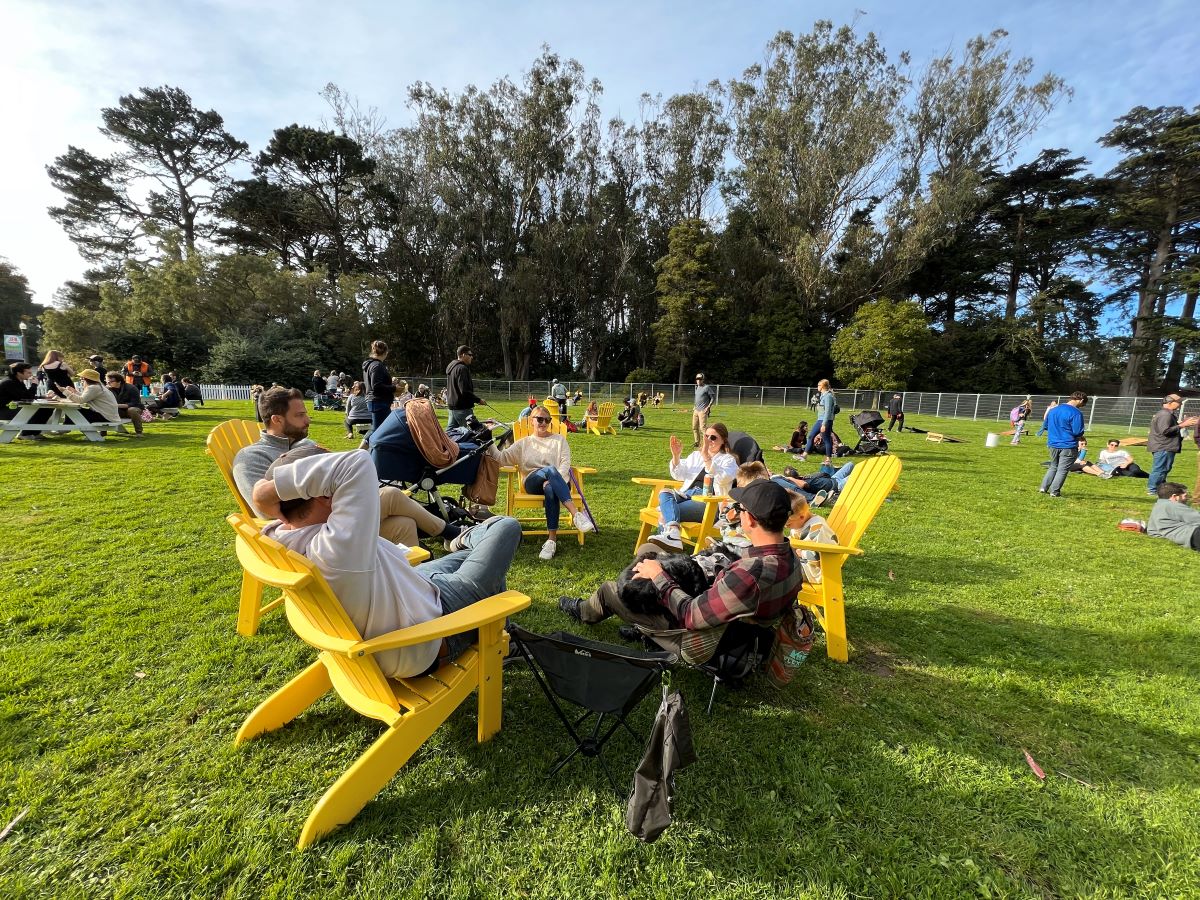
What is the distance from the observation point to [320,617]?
5.70ft

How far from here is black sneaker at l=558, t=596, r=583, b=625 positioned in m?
3.34

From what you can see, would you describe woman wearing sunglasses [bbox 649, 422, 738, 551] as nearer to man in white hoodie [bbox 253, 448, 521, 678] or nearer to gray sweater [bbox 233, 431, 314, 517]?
man in white hoodie [bbox 253, 448, 521, 678]

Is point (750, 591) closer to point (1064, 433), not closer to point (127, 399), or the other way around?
point (1064, 433)

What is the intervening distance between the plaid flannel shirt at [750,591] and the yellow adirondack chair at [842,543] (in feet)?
2.14

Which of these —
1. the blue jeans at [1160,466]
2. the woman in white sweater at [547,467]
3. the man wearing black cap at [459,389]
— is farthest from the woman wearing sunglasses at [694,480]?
the blue jeans at [1160,466]

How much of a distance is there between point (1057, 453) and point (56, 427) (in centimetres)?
1650

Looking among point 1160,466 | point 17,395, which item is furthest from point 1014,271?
point 17,395

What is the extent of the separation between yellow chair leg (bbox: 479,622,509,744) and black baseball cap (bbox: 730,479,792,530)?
4.17 ft

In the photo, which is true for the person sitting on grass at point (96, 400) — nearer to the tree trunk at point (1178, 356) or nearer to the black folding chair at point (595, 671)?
the black folding chair at point (595, 671)

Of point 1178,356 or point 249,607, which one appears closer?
point 249,607

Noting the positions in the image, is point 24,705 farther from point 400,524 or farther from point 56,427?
point 56,427

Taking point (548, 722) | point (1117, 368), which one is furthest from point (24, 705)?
point (1117, 368)

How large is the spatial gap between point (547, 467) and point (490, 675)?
272 cm

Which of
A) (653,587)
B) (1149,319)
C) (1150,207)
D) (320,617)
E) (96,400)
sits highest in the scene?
(1150,207)
